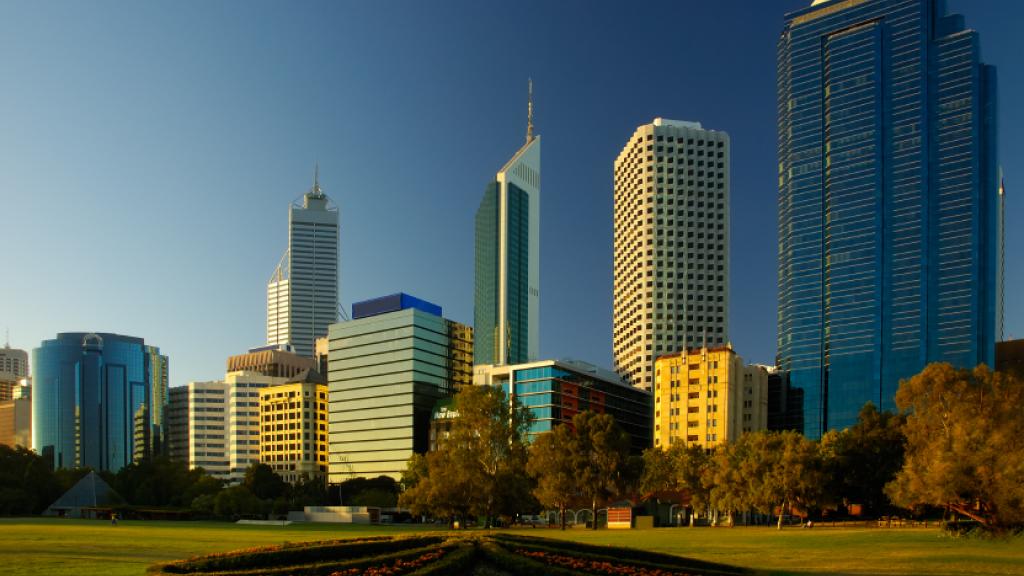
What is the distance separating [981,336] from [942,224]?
25.9m

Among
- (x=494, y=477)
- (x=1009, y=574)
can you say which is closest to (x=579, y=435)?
(x=494, y=477)

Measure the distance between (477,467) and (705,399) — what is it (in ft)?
350

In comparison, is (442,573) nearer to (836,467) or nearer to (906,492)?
(906,492)

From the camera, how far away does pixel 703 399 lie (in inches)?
7308

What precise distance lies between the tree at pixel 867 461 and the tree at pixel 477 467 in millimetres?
37159

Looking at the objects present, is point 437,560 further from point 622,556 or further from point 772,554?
point 772,554

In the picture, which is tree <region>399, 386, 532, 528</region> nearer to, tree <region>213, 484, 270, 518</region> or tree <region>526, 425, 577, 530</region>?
tree <region>526, 425, 577, 530</region>

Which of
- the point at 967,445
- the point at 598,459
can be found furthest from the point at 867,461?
the point at 967,445

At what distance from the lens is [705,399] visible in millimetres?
185250

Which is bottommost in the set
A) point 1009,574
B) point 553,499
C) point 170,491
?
point 170,491

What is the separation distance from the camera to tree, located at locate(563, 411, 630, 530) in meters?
98.4

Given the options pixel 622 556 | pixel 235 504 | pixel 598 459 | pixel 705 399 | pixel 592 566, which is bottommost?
pixel 235 504

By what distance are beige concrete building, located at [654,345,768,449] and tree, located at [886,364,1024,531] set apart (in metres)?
117

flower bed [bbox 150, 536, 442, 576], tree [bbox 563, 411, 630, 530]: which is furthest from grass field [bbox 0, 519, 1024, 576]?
tree [bbox 563, 411, 630, 530]
